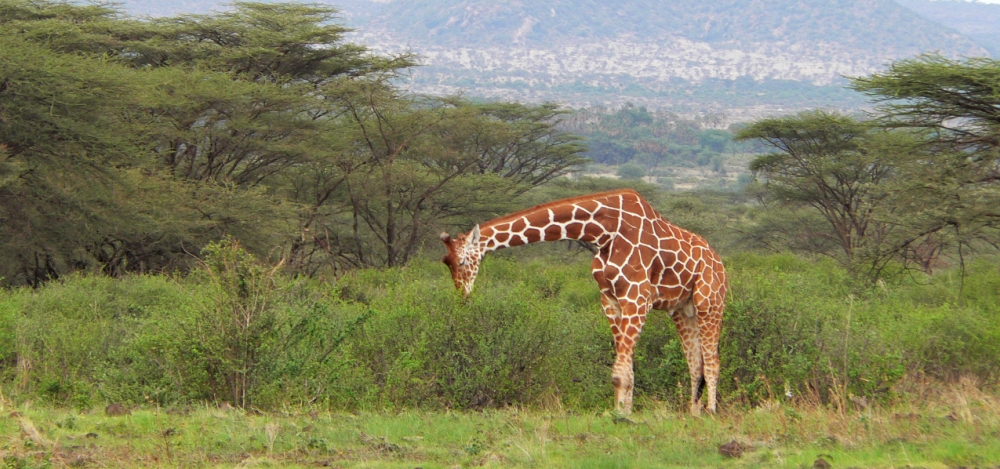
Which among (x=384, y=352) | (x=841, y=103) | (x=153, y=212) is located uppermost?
(x=384, y=352)

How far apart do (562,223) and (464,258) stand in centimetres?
77

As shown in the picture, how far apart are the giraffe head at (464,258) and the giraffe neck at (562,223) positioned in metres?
0.08

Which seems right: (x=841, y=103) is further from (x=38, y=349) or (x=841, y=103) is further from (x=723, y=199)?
(x=38, y=349)

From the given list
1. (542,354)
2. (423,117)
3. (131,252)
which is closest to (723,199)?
(423,117)

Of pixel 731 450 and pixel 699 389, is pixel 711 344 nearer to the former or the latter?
pixel 699 389

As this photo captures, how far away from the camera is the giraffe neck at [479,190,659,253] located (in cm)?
718

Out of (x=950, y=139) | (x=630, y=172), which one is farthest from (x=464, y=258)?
(x=630, y=172)

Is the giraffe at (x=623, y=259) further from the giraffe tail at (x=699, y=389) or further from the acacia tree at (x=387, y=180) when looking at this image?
the acacia tree at (x=387, y=180)

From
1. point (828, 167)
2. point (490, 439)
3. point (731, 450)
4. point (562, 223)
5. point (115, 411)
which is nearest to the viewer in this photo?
point (731, 450)

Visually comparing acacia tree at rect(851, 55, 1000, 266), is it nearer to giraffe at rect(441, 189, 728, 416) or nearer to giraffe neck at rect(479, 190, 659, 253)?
giraffe at rect(441, 189, 728, 416)

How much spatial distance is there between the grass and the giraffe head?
1033 millimetres

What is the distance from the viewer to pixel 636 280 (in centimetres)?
712

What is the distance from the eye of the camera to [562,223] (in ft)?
23.7

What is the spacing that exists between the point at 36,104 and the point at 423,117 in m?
9.74
